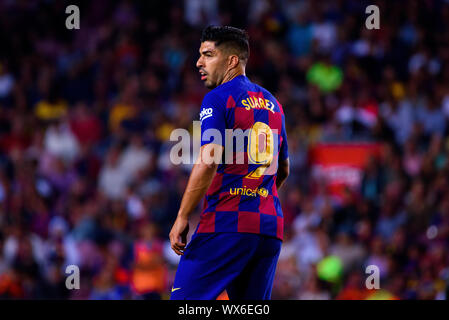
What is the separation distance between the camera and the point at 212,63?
162 inches

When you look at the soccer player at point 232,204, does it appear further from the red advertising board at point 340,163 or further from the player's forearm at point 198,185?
the red advertising board at point 340,163

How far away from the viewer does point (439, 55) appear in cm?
1030

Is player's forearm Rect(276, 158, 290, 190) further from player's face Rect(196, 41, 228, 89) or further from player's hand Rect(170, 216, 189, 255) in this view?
player's hand Rect(170, 216, 189, 255)

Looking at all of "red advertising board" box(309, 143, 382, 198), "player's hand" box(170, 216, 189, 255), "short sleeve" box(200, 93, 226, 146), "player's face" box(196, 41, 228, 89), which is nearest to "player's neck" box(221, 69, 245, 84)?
"player's face" box(196, 41, 228, 89)

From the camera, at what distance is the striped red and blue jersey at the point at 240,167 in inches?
152

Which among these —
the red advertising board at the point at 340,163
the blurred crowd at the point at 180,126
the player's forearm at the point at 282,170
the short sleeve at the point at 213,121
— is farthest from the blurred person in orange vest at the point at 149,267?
the short sleeve at the point at 213,121

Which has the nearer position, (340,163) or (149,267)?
(149,267)

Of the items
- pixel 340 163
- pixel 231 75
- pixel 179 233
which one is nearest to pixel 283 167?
pixel 231 75

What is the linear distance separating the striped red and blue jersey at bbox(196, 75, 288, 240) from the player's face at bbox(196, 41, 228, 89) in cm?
12

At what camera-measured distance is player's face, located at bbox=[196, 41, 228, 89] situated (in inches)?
161

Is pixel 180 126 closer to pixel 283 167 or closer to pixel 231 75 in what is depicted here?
pixel 283 167

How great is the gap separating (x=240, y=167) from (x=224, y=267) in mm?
552
